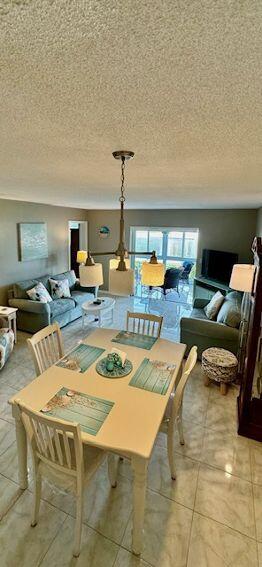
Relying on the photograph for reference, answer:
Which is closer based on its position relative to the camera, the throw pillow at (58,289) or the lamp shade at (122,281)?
the lamp shade at (122,281)

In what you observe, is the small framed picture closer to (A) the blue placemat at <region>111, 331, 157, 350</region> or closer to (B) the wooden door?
(B) the wooden door

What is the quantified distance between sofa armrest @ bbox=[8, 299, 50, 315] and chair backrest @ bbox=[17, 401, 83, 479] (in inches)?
109

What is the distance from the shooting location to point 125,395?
1846 millimetres

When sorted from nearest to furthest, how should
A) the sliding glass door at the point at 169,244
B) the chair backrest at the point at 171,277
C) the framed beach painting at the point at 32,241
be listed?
the framed beach painting at the point at 32,241 → the chair backrest at the point at 171,277 → the sliding glass door at the point at 169,244

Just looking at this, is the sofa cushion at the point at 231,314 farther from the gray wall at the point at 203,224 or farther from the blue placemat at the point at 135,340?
the gray wall at the point at 203,224

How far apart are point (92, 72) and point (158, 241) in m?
6.43

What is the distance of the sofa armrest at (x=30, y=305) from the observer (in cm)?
418

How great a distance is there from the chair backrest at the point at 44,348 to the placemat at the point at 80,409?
1.67 ft

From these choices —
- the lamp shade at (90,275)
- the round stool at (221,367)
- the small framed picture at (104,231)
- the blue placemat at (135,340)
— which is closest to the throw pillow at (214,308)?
the round stool at (221,367)

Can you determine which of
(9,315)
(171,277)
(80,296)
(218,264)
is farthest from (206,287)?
(9,315)

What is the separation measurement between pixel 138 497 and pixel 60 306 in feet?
11.7

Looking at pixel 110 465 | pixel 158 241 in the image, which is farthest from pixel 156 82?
pixel 158 241

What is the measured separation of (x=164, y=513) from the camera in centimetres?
174

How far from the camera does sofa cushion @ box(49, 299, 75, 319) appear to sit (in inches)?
177
